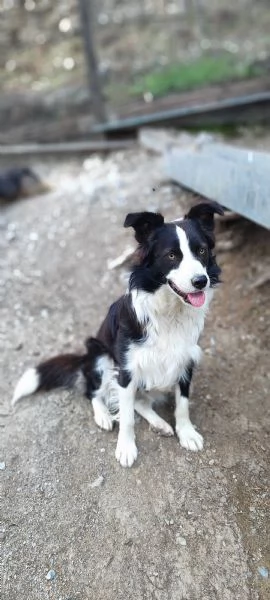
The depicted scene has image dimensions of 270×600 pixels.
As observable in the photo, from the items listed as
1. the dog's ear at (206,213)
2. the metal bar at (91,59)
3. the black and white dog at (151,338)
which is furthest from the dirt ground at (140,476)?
the metal bar at (91,59)

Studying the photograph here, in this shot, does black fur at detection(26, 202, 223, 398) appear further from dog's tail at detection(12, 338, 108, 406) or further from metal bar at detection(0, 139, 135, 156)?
metal bar at detection(0, 139, 135, 156)

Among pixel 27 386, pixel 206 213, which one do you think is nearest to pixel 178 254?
pixel 206 213

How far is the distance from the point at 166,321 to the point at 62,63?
7133mm

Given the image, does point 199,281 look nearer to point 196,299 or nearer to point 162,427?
point 196,299

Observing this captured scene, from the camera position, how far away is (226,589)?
2.33 m

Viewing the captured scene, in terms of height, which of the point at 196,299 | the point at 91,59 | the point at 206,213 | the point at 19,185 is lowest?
the point at 19,185

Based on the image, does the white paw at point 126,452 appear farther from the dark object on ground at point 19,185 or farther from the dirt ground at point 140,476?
the dark object on ground at point 19,185

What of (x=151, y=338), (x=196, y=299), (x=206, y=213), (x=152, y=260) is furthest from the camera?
(x=151, y=338)

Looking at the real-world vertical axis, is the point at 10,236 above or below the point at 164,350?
below

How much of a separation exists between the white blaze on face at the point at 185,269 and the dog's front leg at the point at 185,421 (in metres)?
0.78

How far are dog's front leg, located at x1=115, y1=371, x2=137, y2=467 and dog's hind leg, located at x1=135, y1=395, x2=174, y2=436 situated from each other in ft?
0.62

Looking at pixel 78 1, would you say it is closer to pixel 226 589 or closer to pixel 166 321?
pixel 166 321

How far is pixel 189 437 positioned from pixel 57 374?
1.01m

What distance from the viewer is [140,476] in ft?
9.25
